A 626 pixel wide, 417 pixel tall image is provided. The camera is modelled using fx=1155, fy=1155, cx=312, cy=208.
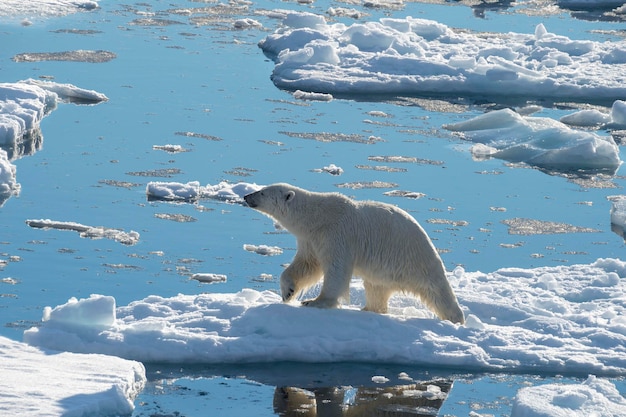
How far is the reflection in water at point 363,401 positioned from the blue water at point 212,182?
8 centimetres

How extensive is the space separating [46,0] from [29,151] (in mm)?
8655

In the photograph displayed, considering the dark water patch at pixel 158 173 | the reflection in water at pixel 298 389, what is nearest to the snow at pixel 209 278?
the reflection in water at pixel 298 389

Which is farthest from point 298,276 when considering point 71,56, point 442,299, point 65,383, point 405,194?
point 71,56

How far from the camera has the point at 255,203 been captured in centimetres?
688

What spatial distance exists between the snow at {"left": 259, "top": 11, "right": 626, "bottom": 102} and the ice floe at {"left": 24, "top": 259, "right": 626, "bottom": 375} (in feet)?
24.8

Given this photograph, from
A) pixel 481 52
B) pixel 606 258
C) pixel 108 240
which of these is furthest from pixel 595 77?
pixel 108 240

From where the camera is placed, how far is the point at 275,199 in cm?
684

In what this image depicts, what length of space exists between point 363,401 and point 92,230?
354 centimetres

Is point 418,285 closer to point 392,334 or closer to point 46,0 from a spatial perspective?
point 392,334

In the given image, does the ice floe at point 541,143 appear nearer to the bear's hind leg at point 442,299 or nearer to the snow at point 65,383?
the bear's hind leg at point 442,299

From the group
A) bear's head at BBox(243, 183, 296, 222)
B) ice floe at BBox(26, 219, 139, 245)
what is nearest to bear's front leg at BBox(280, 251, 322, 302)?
bear's head at BBox(243, 183, 296, 222)

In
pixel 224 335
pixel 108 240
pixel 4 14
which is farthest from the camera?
pixel 4 14

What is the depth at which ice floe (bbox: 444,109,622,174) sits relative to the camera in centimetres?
1149

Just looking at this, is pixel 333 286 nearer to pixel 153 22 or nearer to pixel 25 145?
pixel 25 145
